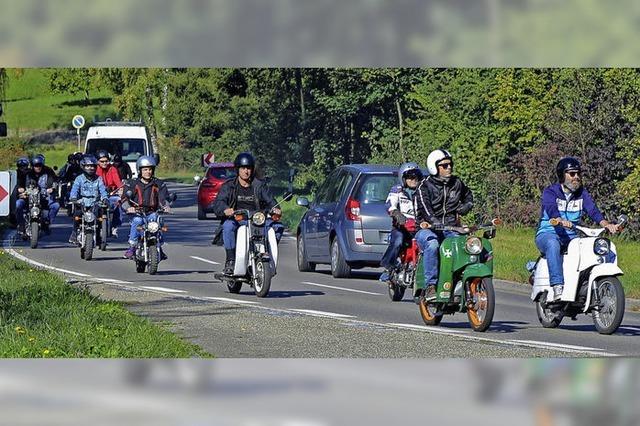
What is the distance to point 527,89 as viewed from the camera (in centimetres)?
3250

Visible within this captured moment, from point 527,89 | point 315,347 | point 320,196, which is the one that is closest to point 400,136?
point 527,89

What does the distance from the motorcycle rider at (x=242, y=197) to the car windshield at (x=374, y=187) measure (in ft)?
Result: 12.9

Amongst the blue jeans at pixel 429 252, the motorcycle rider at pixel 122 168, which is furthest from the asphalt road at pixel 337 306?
the motorcycle rider at pixel 122 168

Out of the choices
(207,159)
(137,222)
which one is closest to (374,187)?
(137,222)

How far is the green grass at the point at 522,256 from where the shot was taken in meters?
24.9

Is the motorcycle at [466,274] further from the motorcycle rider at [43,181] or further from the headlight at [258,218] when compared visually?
the motorcycle rider at [43,181]

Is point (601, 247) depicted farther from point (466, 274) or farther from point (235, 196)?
point (235, 196)

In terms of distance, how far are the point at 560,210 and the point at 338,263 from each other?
8026 millimetres

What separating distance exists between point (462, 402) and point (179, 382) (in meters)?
2.28

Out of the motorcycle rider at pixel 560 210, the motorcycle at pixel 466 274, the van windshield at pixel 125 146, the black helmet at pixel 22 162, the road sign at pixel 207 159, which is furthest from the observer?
the road sign at pixel 207 159

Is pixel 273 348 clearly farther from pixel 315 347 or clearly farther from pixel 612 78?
pixel 612 78

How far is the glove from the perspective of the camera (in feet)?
62.9

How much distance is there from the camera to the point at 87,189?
2802 centimetres

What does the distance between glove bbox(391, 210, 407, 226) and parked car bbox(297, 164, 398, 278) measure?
4.46m
